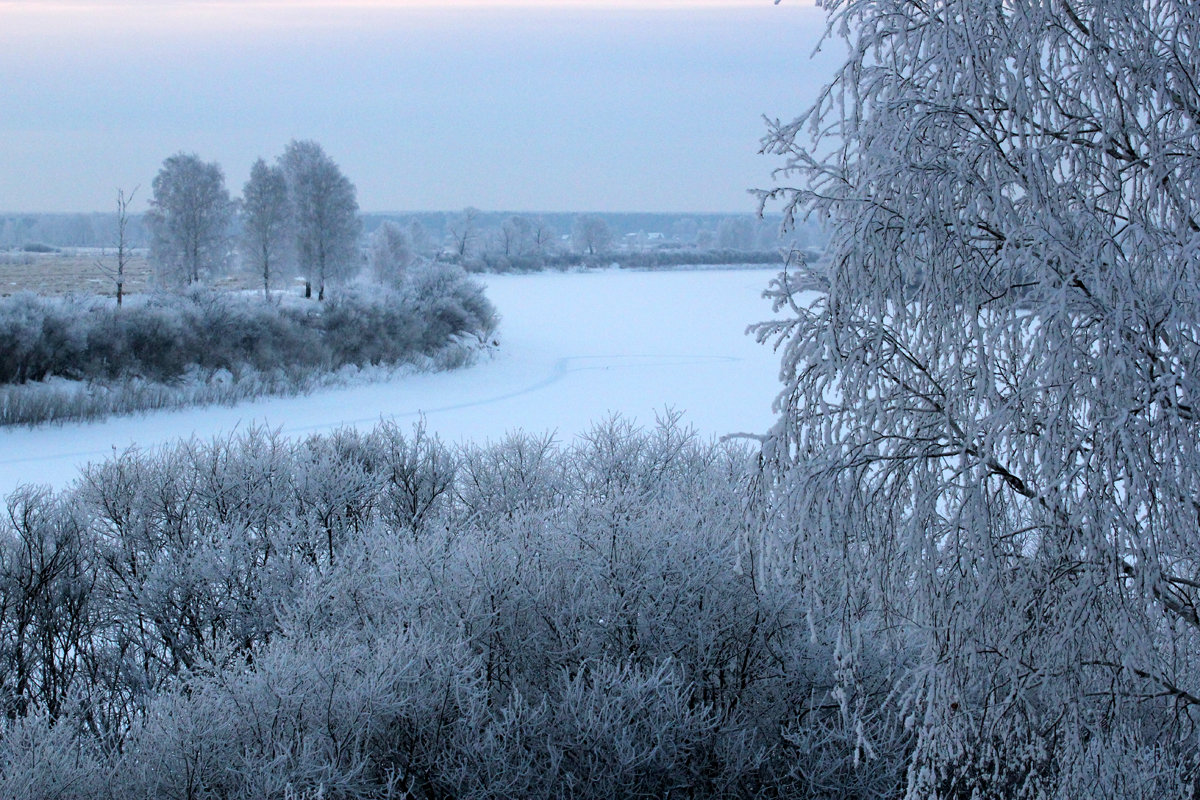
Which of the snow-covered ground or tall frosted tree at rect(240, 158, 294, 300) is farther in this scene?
tall frosted tree at rect(240, 158, 294, 300)

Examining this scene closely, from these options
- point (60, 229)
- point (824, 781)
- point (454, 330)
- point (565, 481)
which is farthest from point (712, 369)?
point (60, 229)

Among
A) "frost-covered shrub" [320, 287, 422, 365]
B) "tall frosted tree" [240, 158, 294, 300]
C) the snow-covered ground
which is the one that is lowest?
the snow-covered ground

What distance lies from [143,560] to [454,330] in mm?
21621

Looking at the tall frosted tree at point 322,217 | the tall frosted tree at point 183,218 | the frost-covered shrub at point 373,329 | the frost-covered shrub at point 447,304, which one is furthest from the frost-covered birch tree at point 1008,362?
the tall frosted tree at point 322,217

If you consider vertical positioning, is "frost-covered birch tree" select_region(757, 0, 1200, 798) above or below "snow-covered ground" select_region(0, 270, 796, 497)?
above

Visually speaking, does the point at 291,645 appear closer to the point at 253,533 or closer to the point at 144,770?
the point at 144,770

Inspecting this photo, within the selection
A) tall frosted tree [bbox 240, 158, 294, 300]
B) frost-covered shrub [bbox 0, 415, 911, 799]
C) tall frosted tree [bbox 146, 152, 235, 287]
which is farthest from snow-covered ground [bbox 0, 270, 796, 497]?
tall frosted tree [bbox 146, 152, 235, 287]

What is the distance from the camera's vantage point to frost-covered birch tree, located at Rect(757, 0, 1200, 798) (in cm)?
333

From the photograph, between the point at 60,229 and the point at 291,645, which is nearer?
the point at 291,645

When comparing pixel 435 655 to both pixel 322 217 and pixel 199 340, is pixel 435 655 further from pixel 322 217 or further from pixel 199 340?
pixel 322 217

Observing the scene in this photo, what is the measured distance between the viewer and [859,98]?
13.2ft

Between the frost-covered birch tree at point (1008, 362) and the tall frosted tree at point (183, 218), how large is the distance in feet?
107

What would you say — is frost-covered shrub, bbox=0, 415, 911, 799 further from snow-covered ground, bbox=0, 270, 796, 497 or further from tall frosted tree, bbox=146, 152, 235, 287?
tall frosted tree, bbox=146, 152, 235, 287

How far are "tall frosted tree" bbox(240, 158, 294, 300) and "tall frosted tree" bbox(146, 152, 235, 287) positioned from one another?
123cm
